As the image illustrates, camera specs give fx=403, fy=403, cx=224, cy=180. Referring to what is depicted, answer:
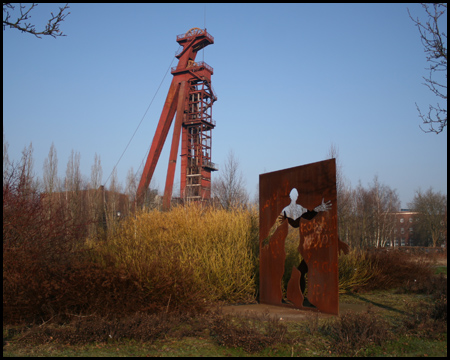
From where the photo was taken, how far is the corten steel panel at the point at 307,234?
7.10 meters

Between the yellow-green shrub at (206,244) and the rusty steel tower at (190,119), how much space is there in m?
20.3

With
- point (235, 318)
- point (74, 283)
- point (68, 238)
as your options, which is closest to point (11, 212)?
Result: point (68, 238)

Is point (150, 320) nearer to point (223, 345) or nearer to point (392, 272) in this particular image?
point (223, 345)

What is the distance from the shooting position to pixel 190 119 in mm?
32906

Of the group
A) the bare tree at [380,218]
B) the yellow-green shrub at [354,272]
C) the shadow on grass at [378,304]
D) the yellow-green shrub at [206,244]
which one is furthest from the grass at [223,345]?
the bare tree at [380,218]

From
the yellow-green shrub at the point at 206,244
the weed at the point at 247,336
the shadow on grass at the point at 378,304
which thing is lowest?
the shadow on grass at the point at 378,304

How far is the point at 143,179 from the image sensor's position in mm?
29562

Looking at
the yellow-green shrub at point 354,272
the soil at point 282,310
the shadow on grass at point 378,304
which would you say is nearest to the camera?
the soil at point 282,310

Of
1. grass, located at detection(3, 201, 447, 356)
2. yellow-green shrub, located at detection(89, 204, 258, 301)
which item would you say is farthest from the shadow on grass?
yellow-green shrub, located at detection(89, 204, 258, 301)

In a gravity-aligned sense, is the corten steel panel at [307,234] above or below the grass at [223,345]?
above

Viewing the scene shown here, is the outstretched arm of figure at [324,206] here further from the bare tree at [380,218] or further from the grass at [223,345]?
the bare tree at [380,218]

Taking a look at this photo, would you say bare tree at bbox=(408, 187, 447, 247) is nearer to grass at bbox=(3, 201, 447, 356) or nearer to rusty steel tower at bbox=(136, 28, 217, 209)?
rusty steel tower at bbox=(136, 28, 217, 209)

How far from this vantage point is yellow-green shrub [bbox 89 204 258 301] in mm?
8531

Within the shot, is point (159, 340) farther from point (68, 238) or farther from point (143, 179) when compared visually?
point (143, 179)
